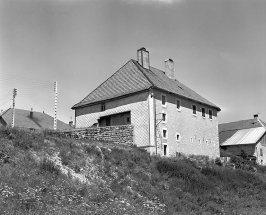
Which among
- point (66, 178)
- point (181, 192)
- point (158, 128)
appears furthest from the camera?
point (158, 128)

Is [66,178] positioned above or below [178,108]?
below

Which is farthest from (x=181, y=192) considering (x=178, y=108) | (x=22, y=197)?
(x=178, y=108)

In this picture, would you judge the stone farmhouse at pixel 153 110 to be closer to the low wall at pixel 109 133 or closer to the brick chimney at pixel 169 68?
the brick chimney at pixel 169 68

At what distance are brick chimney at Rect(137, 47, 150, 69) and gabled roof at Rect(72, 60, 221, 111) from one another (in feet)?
1.51

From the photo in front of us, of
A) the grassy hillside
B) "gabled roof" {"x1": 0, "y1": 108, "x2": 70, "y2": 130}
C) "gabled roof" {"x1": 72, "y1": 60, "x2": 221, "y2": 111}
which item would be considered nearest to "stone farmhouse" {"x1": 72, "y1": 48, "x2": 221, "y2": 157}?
"gabled roof" {"x1": 72, "y1": 60, "x2": 221, "y2": 111}

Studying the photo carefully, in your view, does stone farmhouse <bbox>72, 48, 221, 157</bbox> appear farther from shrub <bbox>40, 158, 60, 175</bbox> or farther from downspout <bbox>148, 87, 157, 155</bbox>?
shrub <bbox>40, 158, 60, 175</bbox>

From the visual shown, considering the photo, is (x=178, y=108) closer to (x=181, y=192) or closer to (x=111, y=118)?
(x=111, y=118)

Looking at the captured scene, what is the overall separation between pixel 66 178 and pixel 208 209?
842 cm

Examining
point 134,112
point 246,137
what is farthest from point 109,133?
point 246,137

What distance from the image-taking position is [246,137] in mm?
49625

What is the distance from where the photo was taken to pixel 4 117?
5112 cm

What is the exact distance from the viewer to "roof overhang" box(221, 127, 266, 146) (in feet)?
157

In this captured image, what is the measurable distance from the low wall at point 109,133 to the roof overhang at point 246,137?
23029mm

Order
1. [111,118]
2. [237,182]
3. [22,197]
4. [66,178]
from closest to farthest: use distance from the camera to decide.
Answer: [22,197], [66,178], [237,182], [111,118]
